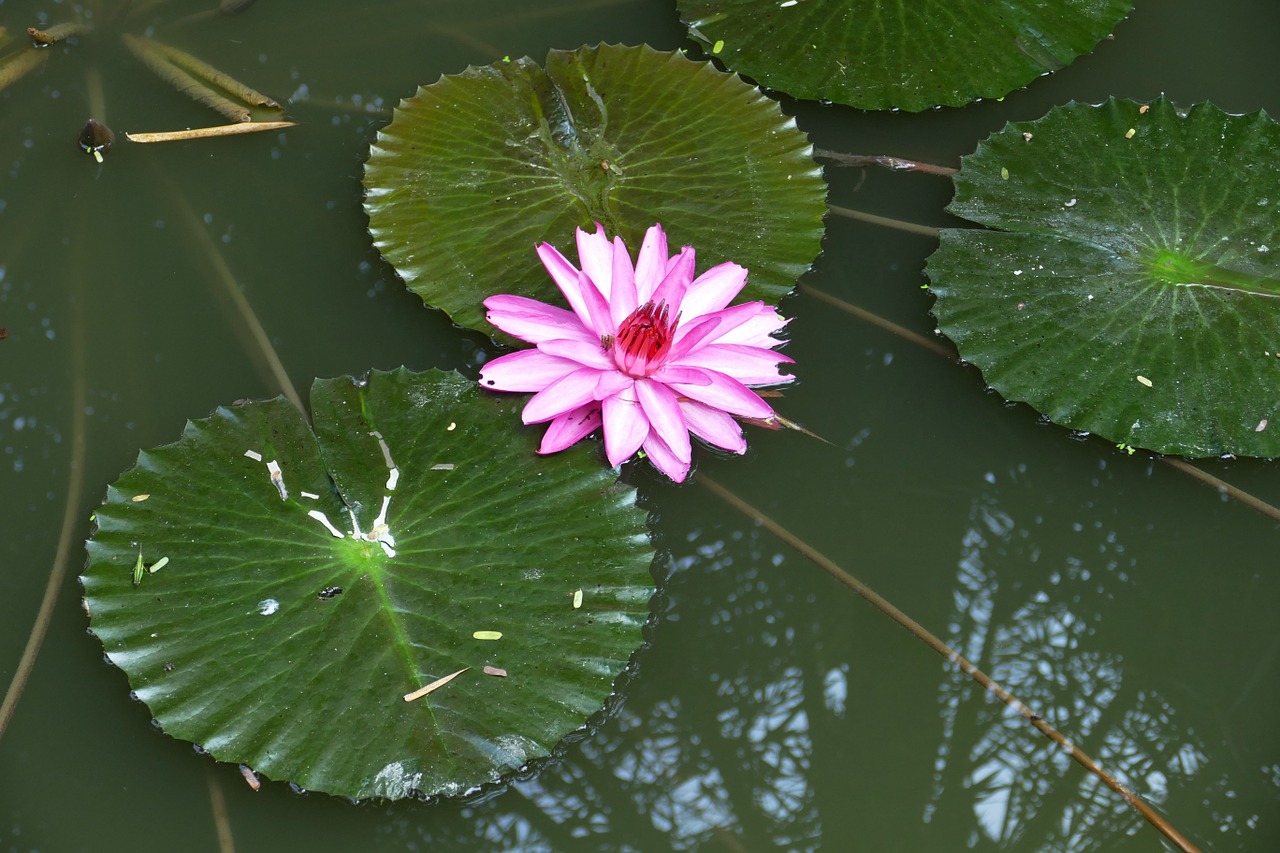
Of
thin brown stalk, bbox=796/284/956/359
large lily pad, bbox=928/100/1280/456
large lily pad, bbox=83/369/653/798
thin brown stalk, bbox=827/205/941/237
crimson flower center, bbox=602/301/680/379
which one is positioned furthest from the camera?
thin brown stalk, bbox=827/205/941/237

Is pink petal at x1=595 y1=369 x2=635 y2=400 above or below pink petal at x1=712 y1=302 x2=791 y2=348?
below

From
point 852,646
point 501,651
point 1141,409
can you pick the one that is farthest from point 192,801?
point 1141,409

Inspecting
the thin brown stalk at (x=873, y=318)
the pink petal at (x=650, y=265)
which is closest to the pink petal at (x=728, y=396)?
the pink petal at (x=650, y=265)

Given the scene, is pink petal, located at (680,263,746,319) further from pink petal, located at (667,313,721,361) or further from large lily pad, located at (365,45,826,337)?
large lily pad, located at (365,45,826,337)

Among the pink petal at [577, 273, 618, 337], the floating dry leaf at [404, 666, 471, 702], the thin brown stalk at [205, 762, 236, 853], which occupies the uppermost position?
the pink petal at [577, 273, 618, 337]

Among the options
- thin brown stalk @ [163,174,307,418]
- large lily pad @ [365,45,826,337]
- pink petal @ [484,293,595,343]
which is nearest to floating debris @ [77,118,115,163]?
thin brown stalk @ [163,174,307,418]

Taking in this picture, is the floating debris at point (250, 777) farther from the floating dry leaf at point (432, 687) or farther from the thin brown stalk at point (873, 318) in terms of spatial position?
the thin brown stalk at point (873, 318)

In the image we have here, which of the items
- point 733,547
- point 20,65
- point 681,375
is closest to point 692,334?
point 681,375

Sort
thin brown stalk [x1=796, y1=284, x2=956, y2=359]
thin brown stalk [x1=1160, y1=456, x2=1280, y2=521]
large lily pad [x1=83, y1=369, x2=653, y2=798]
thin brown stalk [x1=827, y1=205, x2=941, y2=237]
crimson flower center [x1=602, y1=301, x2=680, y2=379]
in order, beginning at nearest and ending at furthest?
1. large lily pad [x1=83, y1=369, x2=653, y2=798]
2. crimson flower center [x1=602, y1=301, x2=680, y2=379]
3. thin brown stalk [x1=1160, y1=456, x2=1280, y2=521]
4. thin brown stalk [x1=796, y1=284, x2=956, y2=359]
5. thin brown stalk [x1=827, y1=205, x2=941, y2=237]

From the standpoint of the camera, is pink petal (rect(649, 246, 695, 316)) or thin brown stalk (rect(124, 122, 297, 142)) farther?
thin brown stalk (rect(124, 122, 297, 142))
